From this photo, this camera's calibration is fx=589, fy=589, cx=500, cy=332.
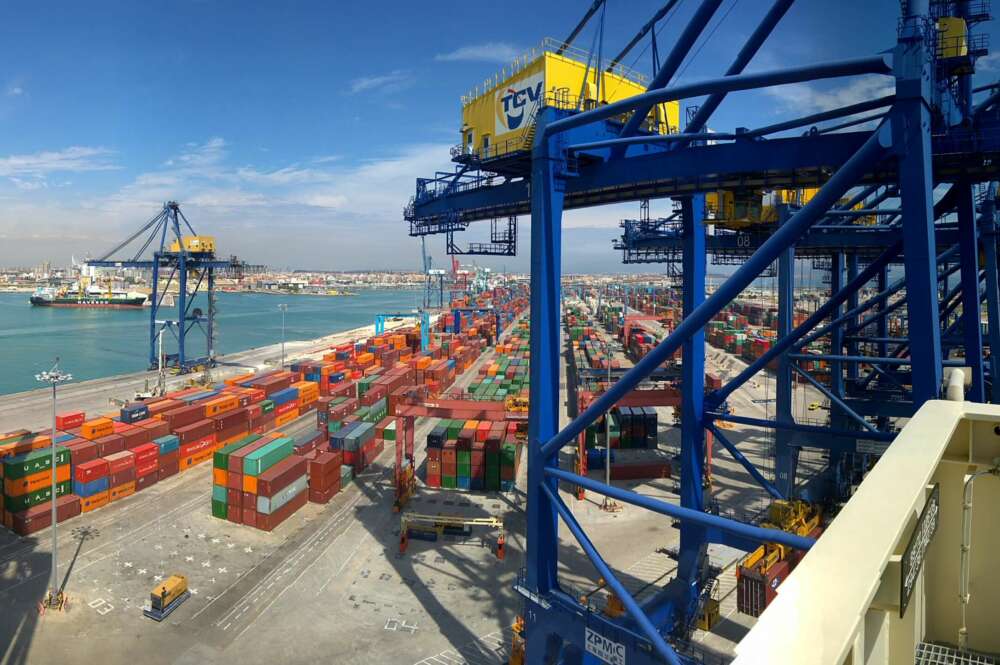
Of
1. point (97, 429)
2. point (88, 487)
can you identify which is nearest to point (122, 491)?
point (88, 487)

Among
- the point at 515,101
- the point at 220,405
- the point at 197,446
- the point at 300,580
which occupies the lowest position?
the point at 300,580

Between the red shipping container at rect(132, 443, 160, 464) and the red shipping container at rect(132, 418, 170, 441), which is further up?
the red shipping container at rect(132, 418, 170, 441)

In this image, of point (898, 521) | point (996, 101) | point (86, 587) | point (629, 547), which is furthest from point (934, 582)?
point (86, 587)

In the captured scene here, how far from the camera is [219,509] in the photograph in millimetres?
21859

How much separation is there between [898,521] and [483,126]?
435 inches

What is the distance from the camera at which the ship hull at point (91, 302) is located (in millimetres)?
131500

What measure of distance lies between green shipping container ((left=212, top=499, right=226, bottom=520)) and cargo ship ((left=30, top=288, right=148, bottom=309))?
133 m

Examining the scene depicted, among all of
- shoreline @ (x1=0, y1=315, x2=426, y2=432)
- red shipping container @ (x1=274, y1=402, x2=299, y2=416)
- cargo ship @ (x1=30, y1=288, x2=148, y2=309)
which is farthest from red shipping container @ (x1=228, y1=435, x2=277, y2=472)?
cargo ship @ (x1=30, y1=288, x2=148, y2=309)

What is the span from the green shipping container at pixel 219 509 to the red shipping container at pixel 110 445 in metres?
6.26

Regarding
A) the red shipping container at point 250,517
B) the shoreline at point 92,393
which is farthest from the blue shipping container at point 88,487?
the shoreline at point 92,393

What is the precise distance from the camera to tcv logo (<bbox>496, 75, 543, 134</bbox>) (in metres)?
10.6

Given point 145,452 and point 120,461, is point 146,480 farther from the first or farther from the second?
point 120,461

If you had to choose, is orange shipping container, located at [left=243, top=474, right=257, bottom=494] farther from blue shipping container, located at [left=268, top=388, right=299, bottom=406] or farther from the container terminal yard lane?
blue shipping container, located at [left=268, top=388, right=299, bottom=406]

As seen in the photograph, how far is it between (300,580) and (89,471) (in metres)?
10.9
